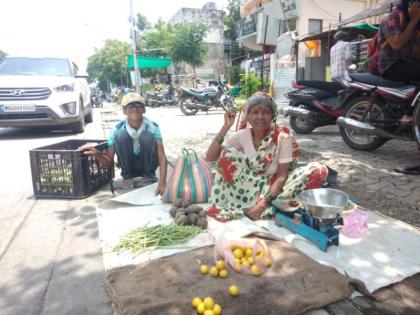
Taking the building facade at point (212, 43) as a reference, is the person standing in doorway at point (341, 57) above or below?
below

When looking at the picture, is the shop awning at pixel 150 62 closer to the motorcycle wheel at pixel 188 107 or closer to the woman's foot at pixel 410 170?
the motorcycle wheel at pixel 188 107

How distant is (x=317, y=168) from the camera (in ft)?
9.63

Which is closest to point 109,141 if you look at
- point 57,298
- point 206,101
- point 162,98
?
point 57,298

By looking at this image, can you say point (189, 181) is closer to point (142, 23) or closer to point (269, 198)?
point (269, 198)

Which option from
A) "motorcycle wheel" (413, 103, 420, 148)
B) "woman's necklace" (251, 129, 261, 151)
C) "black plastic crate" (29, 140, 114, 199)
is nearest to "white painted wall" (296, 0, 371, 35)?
"motorcycle wheel" (413, 103, 420, 148)

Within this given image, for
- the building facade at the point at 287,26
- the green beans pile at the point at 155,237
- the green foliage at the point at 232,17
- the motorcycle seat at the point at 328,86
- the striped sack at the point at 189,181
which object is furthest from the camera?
the green foliage at the point at 232,17

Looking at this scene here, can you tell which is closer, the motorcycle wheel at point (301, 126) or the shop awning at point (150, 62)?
the motorcycle wheel at point (301, 126)

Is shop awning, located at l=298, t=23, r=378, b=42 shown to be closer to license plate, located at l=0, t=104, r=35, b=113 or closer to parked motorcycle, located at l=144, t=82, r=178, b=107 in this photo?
license plate, located at l=0, t=104, r=35, b=113

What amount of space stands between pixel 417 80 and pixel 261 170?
2.49 meters

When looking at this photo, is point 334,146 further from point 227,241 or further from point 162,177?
point 227,241

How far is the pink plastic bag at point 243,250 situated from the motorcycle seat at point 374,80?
3.19 metres

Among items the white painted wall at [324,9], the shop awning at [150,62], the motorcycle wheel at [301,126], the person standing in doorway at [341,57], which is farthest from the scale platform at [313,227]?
the shop awning at [150,62]

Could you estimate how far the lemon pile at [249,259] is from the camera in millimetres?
2096

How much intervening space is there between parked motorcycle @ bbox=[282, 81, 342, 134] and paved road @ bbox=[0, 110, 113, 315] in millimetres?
4137
